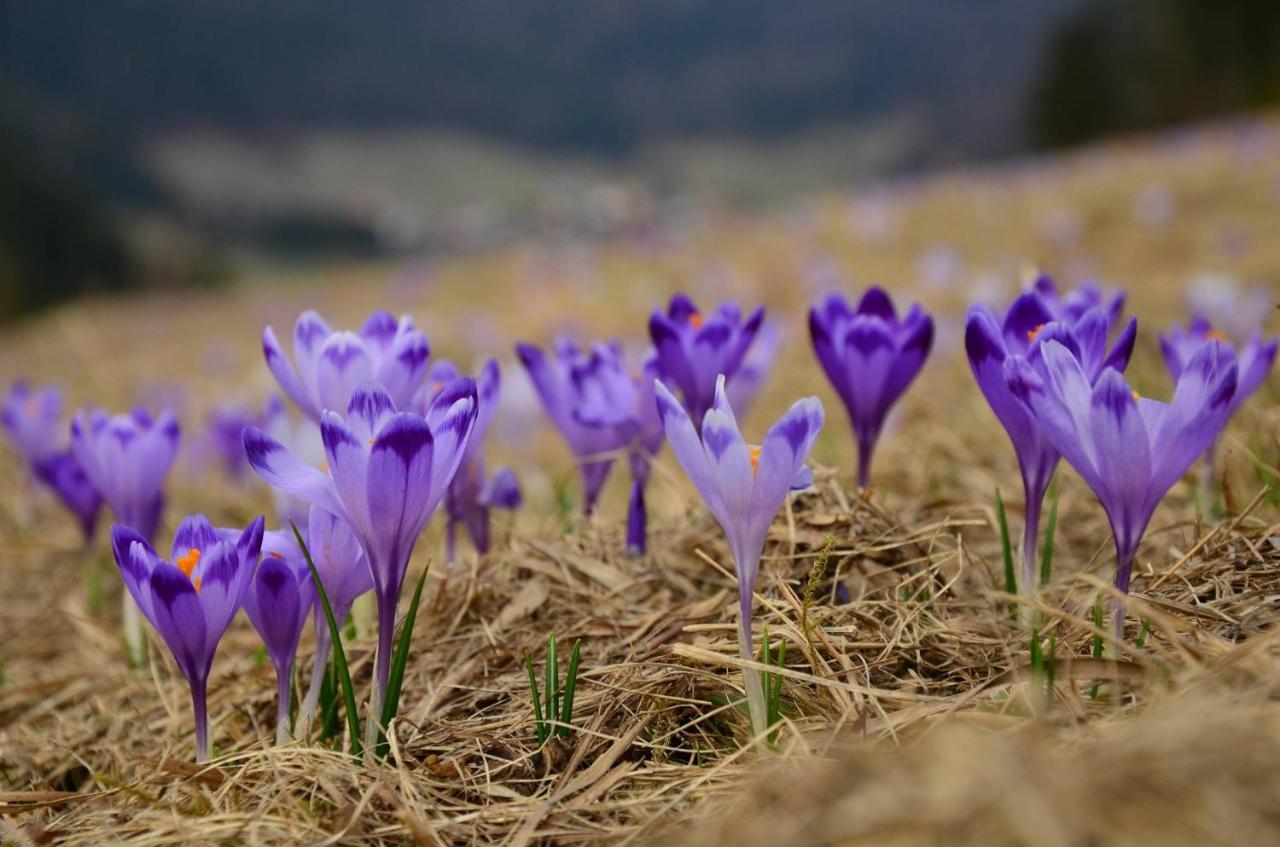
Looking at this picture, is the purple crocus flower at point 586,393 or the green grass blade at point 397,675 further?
the purple crocus flower at point 586,393

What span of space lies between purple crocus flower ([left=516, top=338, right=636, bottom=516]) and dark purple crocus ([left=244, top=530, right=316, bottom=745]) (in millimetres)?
603

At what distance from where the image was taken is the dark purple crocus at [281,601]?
1.42 meters

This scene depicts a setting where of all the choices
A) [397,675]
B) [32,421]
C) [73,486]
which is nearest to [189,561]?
[397,675]

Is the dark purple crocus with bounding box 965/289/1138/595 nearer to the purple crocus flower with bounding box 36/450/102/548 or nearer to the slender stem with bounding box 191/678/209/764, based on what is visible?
the slender stem with bounding box 191/678/209/764

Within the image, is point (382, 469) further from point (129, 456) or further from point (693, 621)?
point (129, 456)

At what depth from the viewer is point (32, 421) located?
3014 mm

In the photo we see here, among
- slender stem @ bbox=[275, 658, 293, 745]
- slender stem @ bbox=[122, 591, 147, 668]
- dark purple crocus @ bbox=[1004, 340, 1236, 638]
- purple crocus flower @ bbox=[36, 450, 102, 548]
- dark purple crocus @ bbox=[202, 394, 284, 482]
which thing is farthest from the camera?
dark purple crocus @ bbox=[202, 394, 284, 482]

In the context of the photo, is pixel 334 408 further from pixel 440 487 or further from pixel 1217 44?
pixel 1217 44

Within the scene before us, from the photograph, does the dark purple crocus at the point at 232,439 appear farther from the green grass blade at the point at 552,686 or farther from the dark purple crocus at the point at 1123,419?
the dark purple crocus at the point at 1123,419

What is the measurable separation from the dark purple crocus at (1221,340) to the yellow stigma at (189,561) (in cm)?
154

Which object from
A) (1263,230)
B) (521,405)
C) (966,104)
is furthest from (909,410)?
(966,104)

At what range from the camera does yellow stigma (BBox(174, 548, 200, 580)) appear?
1.46m

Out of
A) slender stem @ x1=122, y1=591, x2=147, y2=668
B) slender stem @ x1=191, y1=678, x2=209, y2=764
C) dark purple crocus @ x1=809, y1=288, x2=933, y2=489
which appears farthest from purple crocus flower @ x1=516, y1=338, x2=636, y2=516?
slender stem @ x1=122, y1=591, x2=147, y2=668

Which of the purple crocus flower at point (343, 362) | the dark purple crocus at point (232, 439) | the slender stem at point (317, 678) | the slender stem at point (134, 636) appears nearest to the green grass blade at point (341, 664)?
the slender stem at point (317, 678)
